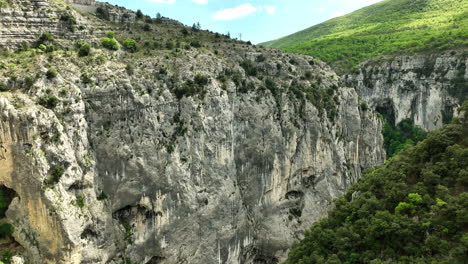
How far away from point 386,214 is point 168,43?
3528 centimetres

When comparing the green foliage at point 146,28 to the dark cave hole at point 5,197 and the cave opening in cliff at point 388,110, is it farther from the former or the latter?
the cave opening in cliff at point 388,110

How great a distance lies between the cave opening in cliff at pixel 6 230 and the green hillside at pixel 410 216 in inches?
983

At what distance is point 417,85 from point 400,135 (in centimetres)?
1466

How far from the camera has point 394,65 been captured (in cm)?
8925

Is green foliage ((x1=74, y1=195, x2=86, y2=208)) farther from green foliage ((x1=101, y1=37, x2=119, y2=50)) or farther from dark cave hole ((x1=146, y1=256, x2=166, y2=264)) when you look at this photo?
green foliage ((x1=101, y1=37, x2=119, y2=50))

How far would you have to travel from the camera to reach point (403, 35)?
111 metres

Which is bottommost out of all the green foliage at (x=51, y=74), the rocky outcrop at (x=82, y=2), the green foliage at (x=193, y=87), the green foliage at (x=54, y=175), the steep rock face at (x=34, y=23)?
the green foliage at (x=54, y=175)

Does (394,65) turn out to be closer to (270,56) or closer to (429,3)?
(270,56)

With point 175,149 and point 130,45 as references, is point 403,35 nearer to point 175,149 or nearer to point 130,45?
point 130,45

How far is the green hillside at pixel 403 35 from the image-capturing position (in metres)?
91.9

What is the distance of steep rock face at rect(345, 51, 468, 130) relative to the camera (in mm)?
80062

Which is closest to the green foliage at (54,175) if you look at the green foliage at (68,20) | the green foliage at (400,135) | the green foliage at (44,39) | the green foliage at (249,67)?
the green foliage at (44,39)

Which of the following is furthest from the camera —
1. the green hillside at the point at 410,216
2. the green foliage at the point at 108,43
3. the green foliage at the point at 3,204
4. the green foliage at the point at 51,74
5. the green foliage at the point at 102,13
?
the green foliage at the point at 102,13

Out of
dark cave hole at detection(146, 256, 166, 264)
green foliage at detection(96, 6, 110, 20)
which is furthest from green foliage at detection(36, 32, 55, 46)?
dark cave hole at detection(146, 256, 166, 264)
